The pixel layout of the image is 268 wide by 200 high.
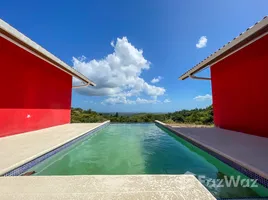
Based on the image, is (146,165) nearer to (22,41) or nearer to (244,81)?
(22,41)

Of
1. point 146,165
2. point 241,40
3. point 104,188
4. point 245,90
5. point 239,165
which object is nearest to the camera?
point 104,188

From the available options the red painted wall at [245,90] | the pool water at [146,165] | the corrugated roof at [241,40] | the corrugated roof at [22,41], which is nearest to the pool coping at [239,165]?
the pool water at [146,165]

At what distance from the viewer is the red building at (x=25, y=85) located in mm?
4543

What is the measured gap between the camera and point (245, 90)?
17.0 ft

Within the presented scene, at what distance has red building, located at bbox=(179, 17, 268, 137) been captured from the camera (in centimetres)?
425

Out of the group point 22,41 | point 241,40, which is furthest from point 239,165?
A: point 22,41

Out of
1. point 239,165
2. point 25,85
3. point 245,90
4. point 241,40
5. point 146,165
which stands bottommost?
Answer: point 146,165

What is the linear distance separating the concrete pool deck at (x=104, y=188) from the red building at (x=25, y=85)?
3.18 meters

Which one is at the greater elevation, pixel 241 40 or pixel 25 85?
pixel 241 40

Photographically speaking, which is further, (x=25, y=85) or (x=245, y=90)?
(x=25, y=85)

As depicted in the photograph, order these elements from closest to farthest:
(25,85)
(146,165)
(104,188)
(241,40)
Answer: (104,188) < (146,165) < (241,40) < (25,85)

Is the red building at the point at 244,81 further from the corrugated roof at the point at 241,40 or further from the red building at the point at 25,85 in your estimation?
the red building at the point at 25,85

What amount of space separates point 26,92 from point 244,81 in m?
7.25


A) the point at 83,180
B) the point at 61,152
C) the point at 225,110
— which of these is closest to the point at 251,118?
the point at 225,110
